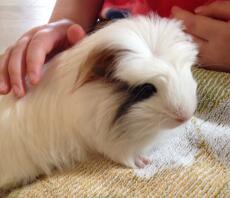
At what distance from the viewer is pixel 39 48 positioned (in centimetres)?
94

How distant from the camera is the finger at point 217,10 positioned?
1032mm

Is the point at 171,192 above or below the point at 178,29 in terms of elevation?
below

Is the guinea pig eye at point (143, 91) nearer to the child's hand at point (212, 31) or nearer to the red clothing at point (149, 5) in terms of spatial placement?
the child's hand at point (212, 31)

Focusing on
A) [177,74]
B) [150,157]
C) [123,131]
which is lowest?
[150,157]

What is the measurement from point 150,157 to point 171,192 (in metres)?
0.16

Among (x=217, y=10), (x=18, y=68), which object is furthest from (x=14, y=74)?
(x=217, y=10)

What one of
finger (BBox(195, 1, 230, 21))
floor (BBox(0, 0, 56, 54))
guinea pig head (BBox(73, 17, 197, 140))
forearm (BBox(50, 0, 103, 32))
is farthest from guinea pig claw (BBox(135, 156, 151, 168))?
floor (BBox(0, 0, 56, 54))

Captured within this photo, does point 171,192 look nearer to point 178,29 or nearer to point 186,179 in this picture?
point 186,179

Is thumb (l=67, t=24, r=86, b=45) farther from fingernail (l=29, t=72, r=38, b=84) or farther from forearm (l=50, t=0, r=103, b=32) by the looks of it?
forearm (l=50, t=0, r=103, b=32)

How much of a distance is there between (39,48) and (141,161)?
34 centimetres

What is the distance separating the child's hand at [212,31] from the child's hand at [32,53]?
291 mm

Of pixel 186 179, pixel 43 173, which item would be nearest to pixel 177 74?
pixel 186 179

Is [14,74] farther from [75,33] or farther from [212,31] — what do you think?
[212,31]

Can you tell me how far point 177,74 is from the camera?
2.60ft
